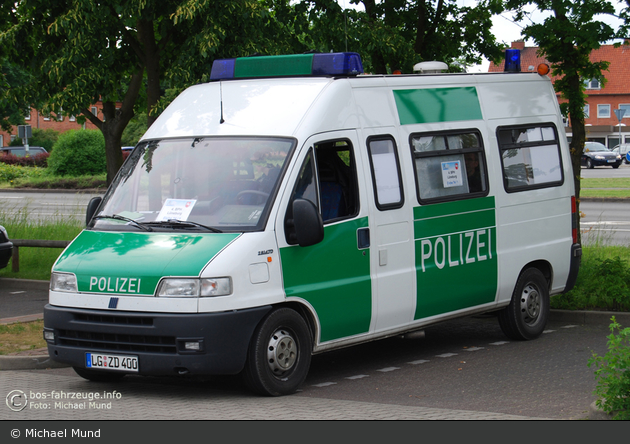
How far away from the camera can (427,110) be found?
9055 millimetres

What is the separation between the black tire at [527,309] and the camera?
391 inches

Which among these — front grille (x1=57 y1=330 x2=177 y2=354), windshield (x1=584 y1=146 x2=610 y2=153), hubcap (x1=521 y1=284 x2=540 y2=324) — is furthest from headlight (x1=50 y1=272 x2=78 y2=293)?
windshield (x1=584 y1=146 x2=610 y2=153)

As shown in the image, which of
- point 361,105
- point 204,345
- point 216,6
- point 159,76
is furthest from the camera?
point 159,76

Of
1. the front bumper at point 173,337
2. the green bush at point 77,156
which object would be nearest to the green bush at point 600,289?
the front bumper at point 173,337

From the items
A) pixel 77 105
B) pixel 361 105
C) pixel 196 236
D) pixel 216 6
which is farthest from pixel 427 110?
pixel 77 105

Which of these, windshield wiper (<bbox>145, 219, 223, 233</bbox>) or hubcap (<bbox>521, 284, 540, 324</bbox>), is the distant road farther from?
windshield wiper (<bbox>145, 219, 223, 233</bbox>)

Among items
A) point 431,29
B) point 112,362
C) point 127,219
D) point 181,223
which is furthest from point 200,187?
point 431,29

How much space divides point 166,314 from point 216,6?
6298 millimetres

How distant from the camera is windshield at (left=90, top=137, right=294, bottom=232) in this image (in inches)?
292

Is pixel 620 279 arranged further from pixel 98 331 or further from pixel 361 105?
pixel 98 331

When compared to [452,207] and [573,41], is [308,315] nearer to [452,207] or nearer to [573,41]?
[452,207]

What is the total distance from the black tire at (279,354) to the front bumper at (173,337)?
0.11 meters

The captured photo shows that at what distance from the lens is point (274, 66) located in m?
8.63

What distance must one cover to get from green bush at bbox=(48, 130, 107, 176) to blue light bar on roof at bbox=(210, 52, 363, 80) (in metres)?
35.9
